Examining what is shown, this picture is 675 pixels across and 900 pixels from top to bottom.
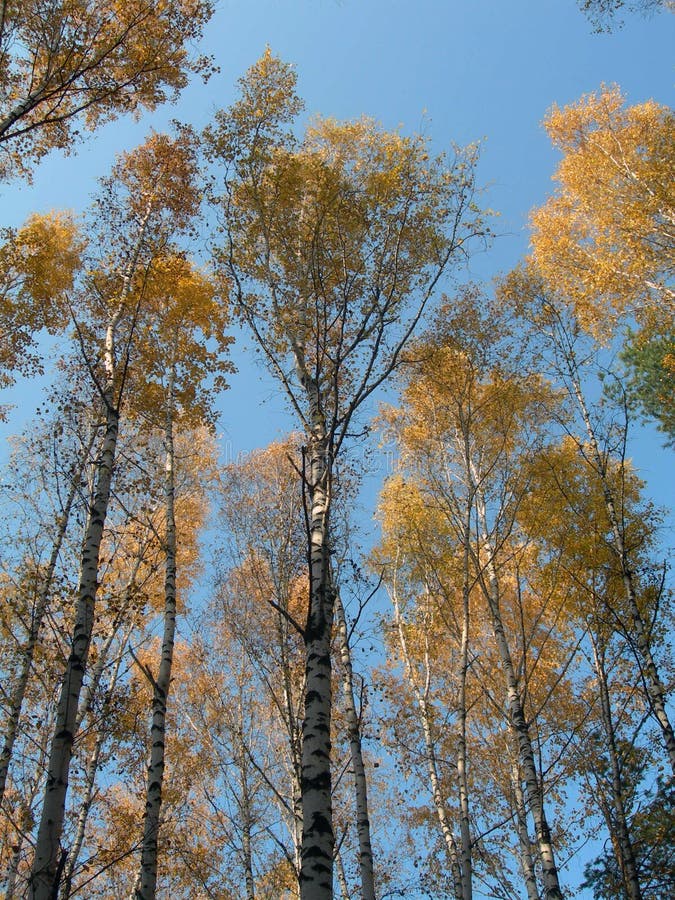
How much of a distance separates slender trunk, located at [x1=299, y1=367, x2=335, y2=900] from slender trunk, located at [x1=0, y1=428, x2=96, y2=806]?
3.44m

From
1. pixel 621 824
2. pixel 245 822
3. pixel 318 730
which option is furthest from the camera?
pixel 245 822

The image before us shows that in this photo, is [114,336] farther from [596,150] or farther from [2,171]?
[596,150]

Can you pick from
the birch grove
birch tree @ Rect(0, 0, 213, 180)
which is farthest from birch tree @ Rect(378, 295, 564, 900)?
birch tree @ Rect(0, 0, 213, 180)

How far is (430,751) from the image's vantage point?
32.9 ft

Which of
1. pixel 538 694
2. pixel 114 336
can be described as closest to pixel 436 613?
pixel 538 694

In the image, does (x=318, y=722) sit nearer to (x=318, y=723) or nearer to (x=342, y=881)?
(x=318, y=723)

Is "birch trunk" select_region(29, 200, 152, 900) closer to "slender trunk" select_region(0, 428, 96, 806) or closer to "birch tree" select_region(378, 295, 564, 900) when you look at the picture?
"slender trunk" select_region(0, 428, 96, 806)

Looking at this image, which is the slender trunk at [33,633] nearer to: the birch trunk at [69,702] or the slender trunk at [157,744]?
the birch trunk at [69,702]

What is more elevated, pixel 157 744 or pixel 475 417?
pixel 475 417

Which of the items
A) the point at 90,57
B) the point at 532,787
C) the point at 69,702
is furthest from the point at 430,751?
the point at 90,57

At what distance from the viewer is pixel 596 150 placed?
1548 cm

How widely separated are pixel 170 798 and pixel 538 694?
6.99m

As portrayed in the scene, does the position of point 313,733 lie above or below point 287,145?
below

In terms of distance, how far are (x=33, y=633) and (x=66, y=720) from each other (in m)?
2.47
